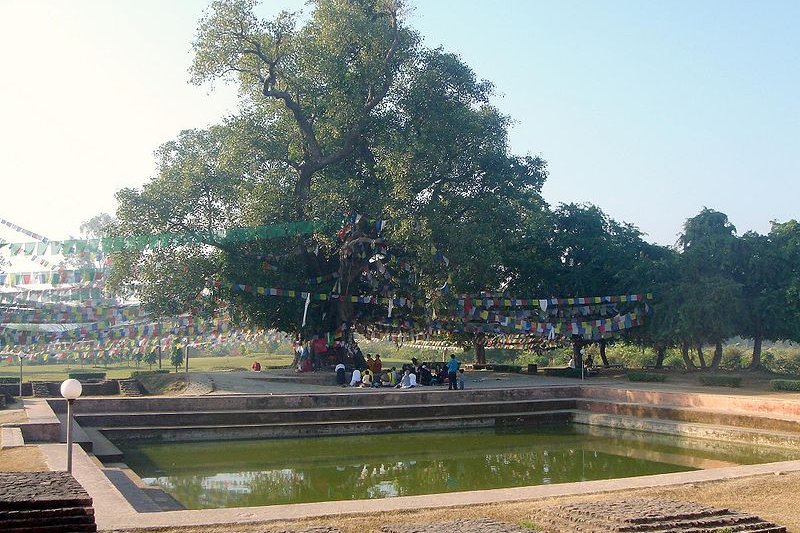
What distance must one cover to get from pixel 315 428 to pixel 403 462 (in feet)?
12.0

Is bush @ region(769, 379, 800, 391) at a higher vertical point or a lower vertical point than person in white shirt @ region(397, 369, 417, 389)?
higher

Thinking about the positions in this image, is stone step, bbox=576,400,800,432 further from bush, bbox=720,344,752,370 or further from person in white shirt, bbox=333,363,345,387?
bush, bbox=720,344,752,370

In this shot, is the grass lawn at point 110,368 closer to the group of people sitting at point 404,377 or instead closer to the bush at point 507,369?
the group of people sitting at point 404,377

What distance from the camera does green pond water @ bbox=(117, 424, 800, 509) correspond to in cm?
1357

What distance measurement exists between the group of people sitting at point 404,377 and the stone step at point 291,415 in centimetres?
229

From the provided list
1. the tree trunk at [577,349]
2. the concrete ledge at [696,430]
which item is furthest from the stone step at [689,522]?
the tree trunk at [577,349]

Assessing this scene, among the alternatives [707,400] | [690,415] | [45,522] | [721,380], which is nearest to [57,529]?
[45,522]

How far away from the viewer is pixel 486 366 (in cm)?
3416

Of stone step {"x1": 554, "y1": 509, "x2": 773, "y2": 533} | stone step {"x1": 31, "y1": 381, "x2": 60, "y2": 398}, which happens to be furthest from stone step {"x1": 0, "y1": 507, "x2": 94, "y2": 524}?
stone step {"x1": 31, "y1": 381, "x2": 60, "y2": 398}

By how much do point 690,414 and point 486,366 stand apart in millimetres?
Answer: 15321

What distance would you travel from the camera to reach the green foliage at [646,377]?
26.8 meters

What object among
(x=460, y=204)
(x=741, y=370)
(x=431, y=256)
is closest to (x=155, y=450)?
(x=431, y=256)

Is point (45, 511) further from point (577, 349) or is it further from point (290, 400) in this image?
point (577, 349)

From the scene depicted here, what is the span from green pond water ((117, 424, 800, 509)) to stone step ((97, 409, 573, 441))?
357 millimetres
